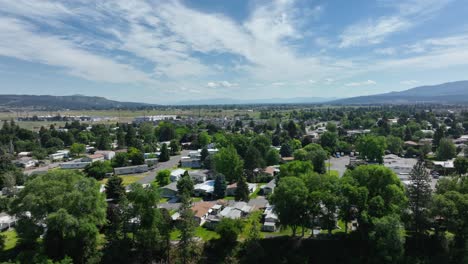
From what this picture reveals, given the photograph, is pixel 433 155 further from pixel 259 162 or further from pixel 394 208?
pixel 394 208

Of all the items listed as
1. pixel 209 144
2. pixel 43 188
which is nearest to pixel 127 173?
pixel 209 144

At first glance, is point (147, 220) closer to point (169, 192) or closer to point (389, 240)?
point (169, 192)

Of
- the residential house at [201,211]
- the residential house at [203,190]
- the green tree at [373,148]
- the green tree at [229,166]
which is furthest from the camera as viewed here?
the green tree at [373,148]

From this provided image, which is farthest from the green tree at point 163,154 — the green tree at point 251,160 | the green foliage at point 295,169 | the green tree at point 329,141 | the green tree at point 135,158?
the green tree at point 329,141

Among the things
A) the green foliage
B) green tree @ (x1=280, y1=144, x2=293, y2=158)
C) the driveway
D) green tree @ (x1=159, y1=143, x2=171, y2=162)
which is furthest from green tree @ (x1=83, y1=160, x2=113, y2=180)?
the driveway

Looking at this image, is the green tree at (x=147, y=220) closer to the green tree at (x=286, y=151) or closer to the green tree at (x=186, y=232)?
the green tree at (x=186, y=232)
